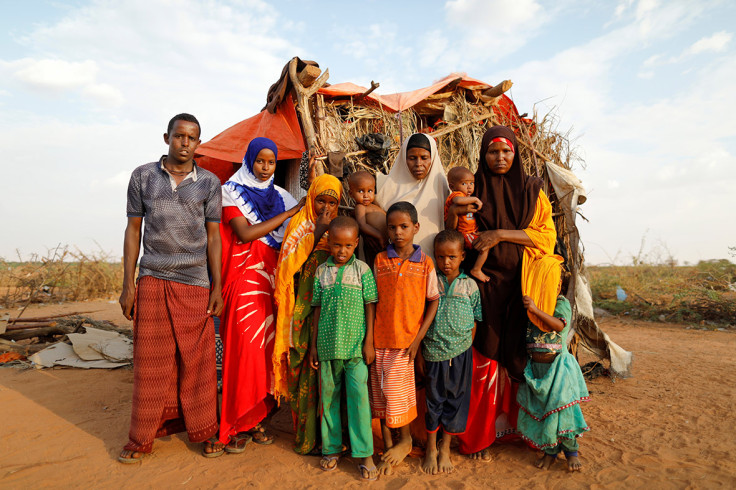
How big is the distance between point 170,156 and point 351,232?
1.40 metres

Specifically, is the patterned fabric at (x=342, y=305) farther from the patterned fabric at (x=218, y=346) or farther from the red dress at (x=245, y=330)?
the patterned fabric at (x=218, y=346)

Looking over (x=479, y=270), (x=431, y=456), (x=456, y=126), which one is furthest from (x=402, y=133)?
(x=431, y=456)

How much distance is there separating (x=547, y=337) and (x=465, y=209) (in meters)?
1.04

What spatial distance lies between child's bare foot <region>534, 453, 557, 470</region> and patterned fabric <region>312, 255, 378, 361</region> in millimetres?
1428

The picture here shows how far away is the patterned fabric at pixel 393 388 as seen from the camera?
286 centimetres

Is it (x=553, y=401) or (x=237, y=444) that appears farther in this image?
(x=237, y=444)

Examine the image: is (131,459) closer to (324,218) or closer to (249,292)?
(249,292)

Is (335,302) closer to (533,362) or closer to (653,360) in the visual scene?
(533,362)

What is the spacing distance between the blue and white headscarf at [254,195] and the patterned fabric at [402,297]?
983mm

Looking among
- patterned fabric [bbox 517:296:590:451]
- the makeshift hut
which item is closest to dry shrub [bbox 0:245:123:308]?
the makeshift hut

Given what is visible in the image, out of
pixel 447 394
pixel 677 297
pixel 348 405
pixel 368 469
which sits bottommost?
pixel 368 469

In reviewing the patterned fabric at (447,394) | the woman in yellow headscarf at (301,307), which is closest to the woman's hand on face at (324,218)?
the woman in yellow headscarf at (301,307)

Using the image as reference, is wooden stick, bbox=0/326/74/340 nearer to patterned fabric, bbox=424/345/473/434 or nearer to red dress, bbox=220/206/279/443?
red dress, bbox=220/206/279/443

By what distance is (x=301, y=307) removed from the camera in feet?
10.3
